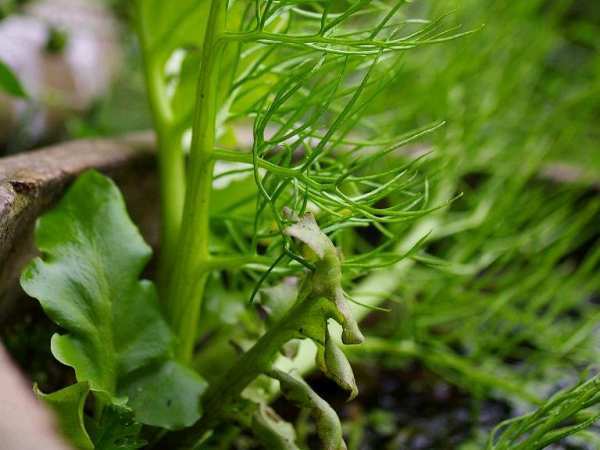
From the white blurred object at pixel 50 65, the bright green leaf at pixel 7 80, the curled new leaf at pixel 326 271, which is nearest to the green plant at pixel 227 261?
the curled new leaf at pixel 326 271

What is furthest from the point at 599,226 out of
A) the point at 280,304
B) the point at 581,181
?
the point at 280,304

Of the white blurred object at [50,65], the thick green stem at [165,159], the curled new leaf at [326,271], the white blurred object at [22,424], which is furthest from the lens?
the white blurred object at [50,65]

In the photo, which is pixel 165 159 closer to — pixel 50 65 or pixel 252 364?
pixel 252 364

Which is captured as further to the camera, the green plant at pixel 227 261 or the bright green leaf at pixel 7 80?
the bright green leaf at pixel 7 80

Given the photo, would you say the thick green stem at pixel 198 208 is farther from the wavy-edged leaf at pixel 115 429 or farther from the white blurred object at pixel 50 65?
the white blurred object at pixel 50 65

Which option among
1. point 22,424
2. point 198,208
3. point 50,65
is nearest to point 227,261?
point 198,208

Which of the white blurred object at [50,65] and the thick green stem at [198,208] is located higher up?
the thick green stem at [198,208]

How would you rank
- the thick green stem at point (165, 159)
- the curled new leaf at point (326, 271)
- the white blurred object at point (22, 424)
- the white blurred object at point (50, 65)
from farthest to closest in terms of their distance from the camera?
1. the white blurred object at point (50, 65)
2. the thick green stem at point (165, 159)
3. the curled new leaf at point (326, 271)
4. the white blurred object at point (22, 424)
